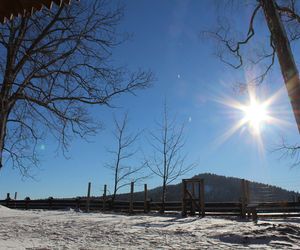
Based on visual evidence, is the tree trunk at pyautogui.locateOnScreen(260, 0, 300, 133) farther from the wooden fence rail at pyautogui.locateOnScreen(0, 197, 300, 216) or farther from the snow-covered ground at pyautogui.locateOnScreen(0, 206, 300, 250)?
the wooden fence rail at pyautogui.locateOnScreen(0, 197, 300, 216)

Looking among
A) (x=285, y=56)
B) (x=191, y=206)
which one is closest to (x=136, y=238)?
(x=285, y=56)

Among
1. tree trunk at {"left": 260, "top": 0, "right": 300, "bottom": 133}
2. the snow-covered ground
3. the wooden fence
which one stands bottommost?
the snow-covered ground

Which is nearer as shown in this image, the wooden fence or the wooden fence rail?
the wooden fence

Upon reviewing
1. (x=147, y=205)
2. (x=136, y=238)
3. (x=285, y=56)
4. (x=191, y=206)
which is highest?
(x=285, y=56)

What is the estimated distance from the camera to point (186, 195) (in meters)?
20.1

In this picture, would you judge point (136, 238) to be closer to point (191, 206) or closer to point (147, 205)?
point (191, 206)

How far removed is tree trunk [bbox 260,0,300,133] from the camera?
→ 7.58m

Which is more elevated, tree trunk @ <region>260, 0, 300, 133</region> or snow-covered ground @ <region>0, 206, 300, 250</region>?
tree trunk @ <region>260, 0, 300, 133</region>

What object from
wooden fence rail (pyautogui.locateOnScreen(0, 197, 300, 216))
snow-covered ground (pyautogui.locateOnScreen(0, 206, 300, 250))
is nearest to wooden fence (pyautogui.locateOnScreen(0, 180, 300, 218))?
wooden fence rail (pyautogui.locateOnScreen(0, 197, 300, 216))

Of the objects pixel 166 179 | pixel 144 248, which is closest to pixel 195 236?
pixel 144 248

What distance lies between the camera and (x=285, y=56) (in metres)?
7.97

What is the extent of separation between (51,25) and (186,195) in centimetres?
1048

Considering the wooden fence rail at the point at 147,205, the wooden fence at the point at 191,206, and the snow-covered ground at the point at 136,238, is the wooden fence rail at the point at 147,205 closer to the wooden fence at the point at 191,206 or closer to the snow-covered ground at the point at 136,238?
the wooden fence at the point at 191,206

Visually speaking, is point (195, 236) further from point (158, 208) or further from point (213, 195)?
point (213, 195)
